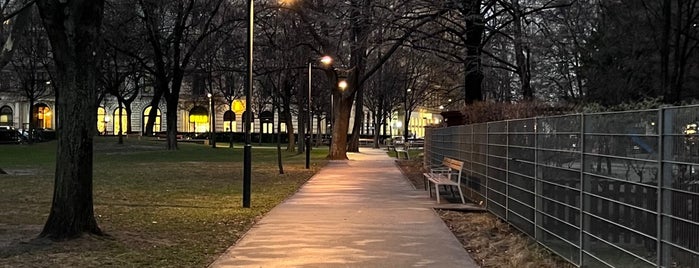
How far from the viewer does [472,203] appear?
14891 millimetres

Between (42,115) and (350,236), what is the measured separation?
96.5 m

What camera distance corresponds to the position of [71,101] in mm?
9031

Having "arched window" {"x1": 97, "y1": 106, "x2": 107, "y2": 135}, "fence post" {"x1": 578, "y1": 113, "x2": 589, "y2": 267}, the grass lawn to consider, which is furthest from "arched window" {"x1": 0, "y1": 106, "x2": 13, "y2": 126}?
"fence post" {"x1": 578, "y1": 113, "x2": 589, "y2": 267}

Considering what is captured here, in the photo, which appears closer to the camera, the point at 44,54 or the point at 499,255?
the point at 499,255

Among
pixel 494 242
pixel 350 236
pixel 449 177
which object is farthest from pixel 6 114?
pixel 494 242

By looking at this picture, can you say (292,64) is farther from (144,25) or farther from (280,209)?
(280,209)

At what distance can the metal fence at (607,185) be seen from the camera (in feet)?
17.4

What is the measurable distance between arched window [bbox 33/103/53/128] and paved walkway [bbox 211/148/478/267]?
88.5 metres

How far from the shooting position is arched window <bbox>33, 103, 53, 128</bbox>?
310ft

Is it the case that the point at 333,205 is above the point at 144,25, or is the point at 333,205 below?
below

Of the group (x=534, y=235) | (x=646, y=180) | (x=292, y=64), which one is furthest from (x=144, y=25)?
(x=646, y=180)

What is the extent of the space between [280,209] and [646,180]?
8733mm

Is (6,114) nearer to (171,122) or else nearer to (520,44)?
(171,122)

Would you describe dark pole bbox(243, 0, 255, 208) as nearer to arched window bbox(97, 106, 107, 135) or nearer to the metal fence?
the metal fence
